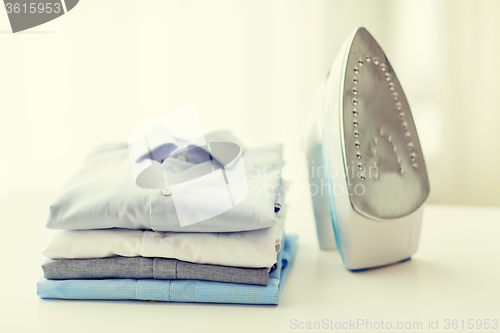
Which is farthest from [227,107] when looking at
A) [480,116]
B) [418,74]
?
[480,116]

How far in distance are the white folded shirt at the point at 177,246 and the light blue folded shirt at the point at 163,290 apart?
0.03 m

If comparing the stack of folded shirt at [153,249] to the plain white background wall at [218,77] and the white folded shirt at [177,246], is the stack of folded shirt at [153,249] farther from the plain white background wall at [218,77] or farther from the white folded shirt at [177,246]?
the plain white background wall at [218,77]

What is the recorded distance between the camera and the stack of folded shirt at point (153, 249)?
0.46 m

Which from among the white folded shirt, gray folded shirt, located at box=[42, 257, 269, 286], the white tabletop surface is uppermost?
the white folded shirt

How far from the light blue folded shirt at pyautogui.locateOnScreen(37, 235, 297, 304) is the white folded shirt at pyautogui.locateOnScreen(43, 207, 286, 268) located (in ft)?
0.09

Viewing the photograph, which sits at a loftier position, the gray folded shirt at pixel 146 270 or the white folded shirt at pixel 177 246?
the white folded shirt at pixel 177 246

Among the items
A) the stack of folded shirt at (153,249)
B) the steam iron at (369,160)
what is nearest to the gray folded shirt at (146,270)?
the stack of folded shirt at (153,249)

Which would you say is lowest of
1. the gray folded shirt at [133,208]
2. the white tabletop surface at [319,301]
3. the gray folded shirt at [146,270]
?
the white tabletop surface at [319,301]

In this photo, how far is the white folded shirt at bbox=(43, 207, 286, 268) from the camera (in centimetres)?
46

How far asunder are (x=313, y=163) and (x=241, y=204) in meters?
0.19

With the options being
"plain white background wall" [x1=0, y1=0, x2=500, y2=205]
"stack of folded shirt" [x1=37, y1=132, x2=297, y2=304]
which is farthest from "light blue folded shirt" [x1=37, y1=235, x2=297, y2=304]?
"plain white background wall" [x1=0, y1=0, x2=500, y2=205]

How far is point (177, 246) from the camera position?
0.47 meters

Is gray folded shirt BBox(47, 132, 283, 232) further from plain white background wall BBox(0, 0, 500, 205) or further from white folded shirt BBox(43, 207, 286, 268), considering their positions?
plain white background wall BBox(0, 0, 500, 205)

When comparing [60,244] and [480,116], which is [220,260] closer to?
[60,244]
